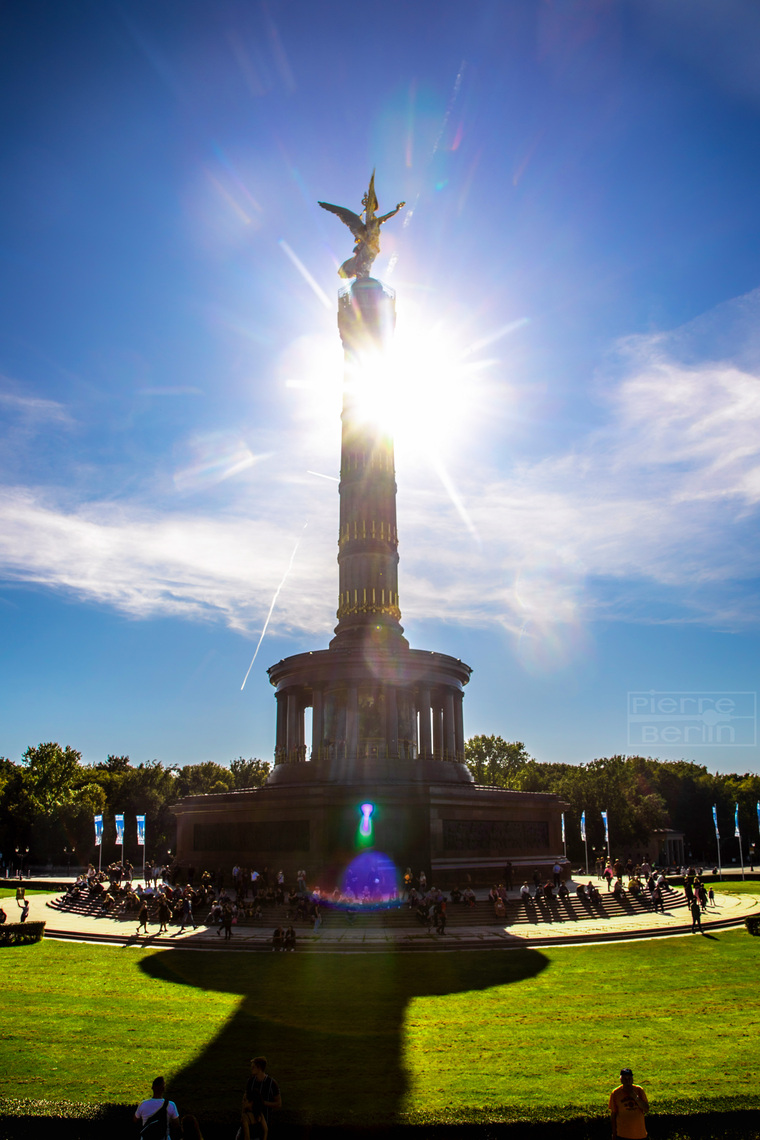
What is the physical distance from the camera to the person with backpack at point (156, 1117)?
7.67 m

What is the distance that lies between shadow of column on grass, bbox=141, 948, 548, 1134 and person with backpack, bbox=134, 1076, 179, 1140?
293 cm

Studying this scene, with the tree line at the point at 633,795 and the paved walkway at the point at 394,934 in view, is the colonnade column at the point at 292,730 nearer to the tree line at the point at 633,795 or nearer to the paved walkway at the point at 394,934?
the paved walkway at the point at 394,934

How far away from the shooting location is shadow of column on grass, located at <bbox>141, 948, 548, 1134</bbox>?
1123cm

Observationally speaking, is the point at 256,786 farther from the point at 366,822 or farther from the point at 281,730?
the point at 366,822

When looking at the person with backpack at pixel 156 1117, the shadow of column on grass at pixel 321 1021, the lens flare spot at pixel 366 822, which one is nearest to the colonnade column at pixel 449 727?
the lens flare spot at pixel 366 822

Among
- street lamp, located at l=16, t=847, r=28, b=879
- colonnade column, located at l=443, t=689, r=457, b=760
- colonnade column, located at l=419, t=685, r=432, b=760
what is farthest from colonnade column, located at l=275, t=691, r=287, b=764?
street lamp, located at l=16, t=847, r=28, b=879

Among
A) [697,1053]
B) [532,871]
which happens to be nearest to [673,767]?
[532,871]

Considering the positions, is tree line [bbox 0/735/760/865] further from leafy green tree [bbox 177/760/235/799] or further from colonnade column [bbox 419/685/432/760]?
colonnade column [bbox 419/685/432/760]

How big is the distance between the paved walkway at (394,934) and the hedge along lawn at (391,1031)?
1.95 meters

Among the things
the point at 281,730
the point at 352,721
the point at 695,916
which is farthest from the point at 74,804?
the point at 695,916

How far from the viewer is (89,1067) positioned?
12438 millimetres

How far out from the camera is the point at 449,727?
47688mm

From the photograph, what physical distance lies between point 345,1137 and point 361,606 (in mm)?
40749

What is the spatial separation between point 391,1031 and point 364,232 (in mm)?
55707
